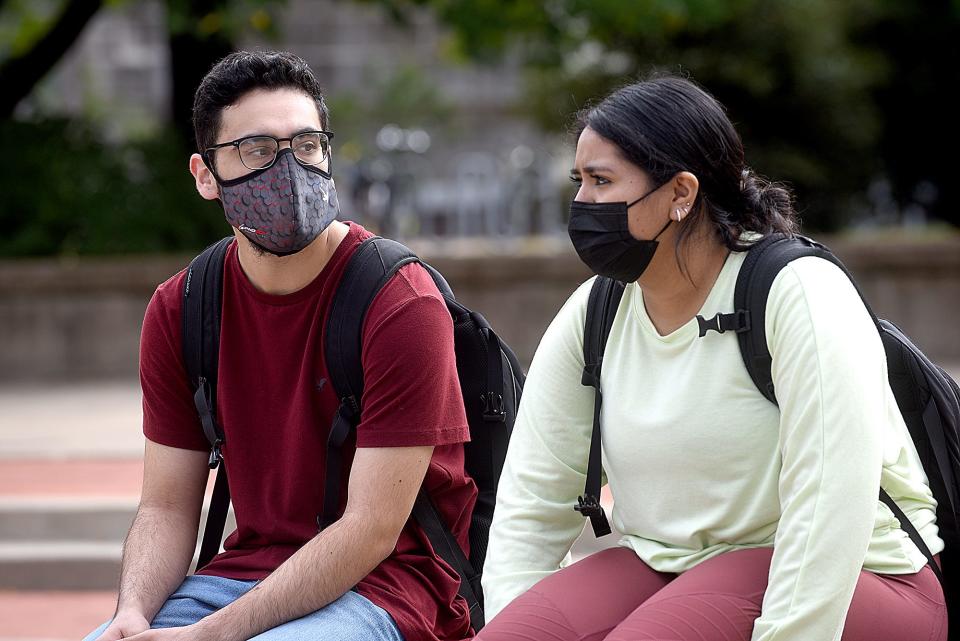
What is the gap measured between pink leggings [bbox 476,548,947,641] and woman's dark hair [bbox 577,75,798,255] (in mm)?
655

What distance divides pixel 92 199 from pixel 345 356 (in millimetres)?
9446

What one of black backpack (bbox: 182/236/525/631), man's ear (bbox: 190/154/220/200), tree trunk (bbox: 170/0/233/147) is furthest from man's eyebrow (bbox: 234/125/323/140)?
tree trunk (bbox: 170/0/233/147)

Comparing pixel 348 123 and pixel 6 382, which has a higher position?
pixel 348 123

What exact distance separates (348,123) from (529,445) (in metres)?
31.9

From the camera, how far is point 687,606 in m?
2.42

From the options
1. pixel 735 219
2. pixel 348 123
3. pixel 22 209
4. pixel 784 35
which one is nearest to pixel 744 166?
pixel 735 219

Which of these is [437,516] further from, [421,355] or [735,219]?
[735,219]

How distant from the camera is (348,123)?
112 feet

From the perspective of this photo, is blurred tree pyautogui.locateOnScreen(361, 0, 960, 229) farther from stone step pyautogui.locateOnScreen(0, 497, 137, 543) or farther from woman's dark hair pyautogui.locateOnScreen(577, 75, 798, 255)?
woman's dark hair pyautogui.locateOnScreen(577, 75, 798, 255)

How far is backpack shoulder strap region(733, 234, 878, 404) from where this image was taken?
2.47m

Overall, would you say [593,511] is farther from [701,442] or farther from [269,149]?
[269,149]

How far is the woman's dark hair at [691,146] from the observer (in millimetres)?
2578

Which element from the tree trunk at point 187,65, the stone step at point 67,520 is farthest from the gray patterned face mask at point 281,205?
the tree trunk at point 187,65

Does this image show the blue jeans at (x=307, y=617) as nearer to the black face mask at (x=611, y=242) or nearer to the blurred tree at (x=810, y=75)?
the black face mask at (x=611, y=242)
